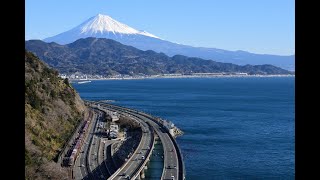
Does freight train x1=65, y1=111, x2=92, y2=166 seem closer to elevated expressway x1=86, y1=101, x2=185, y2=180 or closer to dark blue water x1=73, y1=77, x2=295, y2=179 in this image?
elevated expressway x1=86, y1=101, x2=185, y2=180

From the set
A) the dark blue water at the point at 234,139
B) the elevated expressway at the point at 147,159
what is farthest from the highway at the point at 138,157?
the dark blue water at the point at 234,139

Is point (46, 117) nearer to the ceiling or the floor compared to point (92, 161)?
nearer to the ceiling

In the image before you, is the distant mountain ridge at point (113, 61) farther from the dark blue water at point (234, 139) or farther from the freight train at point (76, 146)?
the freight train at point (76, 146)

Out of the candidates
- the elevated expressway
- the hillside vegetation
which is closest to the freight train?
the hillside vegetation

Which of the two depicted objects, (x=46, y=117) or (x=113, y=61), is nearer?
(x=46, y=117)

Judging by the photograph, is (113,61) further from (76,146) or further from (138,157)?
(138,157)

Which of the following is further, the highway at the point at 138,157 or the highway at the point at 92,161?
the highway at the point at 92,161

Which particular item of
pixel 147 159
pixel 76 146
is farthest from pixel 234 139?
pixel 76 146
